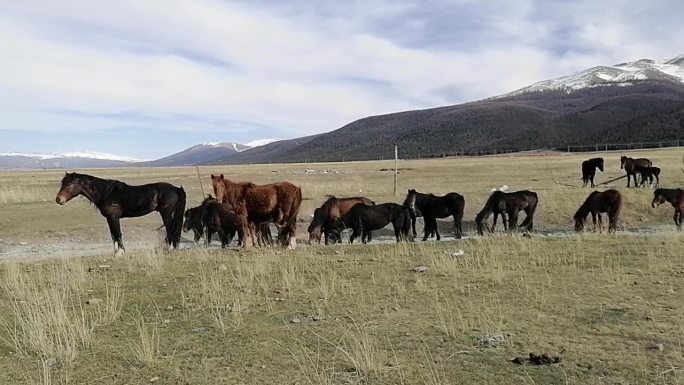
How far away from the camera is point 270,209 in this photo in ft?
42.4

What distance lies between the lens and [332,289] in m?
7.62

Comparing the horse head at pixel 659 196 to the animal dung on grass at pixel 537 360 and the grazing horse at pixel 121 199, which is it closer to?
the grazing horse at pixel 121 199

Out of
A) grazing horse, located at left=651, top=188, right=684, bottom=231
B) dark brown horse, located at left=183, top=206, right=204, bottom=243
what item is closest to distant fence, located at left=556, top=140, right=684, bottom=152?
grazing horse, located at left=651, top=188, right=684, bottom=231

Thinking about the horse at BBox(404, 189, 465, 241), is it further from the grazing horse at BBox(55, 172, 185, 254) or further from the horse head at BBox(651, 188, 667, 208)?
the grazing horse at BBox(55, 172, 185, 254)

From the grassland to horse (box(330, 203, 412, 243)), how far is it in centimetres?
289

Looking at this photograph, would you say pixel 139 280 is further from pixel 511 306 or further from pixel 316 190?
pixel 316 190

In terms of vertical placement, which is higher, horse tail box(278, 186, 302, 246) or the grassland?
horse tail box(278, 186, 302, 246)

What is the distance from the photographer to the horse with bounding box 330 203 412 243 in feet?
49.6

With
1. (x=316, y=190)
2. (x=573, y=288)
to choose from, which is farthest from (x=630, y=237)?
Answer: (x=316, y=190)

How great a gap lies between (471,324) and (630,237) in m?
8.75

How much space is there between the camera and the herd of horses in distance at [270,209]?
41.3 ft

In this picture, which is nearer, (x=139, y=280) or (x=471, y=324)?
(x=471, y=324)

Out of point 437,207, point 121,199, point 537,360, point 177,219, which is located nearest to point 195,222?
point 177,219

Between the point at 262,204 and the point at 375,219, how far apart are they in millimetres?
3612
